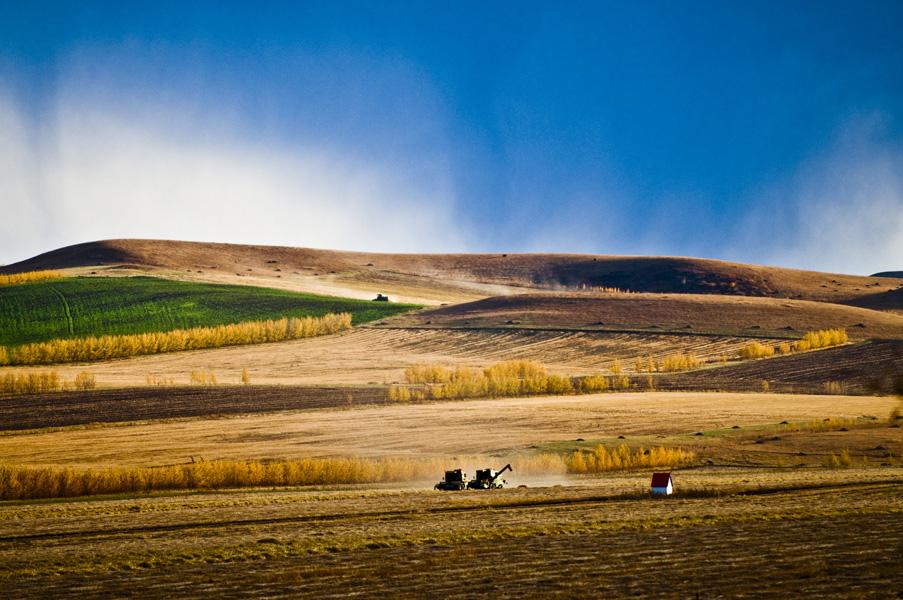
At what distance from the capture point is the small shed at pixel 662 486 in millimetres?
39062

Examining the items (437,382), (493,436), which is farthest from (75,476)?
(437,382)

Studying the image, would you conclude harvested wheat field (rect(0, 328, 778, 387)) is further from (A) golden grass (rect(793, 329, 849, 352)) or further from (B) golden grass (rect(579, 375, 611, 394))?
→ (B) golden grass (rect(579, 375, 611, 394))

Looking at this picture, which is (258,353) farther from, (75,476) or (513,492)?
(513,492)

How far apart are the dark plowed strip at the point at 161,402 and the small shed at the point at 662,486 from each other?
35028 mm

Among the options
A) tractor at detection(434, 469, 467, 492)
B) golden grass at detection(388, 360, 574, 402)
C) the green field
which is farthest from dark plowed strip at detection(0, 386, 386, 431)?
the green field

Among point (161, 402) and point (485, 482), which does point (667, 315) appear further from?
point (485, 482)

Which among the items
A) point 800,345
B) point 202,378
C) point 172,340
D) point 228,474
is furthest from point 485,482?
point 172,340

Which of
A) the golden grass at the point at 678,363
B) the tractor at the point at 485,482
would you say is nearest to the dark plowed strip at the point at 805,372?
the golden grass at the point at 678,363

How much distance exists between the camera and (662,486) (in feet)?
129

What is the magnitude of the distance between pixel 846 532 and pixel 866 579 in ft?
20.1

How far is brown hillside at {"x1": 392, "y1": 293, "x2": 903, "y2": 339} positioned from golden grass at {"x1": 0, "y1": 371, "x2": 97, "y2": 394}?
160 ft

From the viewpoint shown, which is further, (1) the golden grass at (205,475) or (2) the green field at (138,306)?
(2) the green field at (138,306)

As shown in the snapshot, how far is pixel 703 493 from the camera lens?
39.4m

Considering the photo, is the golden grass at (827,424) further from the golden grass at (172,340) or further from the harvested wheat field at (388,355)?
the golden grass at (172,340)
